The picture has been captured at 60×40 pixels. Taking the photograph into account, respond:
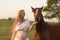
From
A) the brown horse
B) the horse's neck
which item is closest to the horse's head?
the brown horse

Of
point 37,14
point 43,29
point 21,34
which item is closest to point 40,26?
point 43,29

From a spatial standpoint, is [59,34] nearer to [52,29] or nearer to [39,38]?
[52,29]

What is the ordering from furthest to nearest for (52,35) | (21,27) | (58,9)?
1. (58,9)
2. (52,35)
3. (21,27)

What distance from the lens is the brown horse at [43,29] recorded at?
972 cm

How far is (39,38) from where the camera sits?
10109 millimetres

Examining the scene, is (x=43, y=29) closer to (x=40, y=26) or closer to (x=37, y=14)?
(x=40, y=26)

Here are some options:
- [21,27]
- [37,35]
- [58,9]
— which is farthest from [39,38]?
[58,9]

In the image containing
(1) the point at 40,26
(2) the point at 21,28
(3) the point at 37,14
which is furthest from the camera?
(1) the point at 40,26

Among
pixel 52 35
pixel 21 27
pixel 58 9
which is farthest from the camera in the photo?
pixel 58 9

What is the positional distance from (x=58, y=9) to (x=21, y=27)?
24.9 m

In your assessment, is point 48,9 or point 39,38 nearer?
point 39,38

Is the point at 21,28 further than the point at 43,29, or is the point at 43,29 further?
the point at 43,29

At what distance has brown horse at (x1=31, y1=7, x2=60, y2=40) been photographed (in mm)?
9719

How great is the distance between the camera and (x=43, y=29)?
33.5 ft
